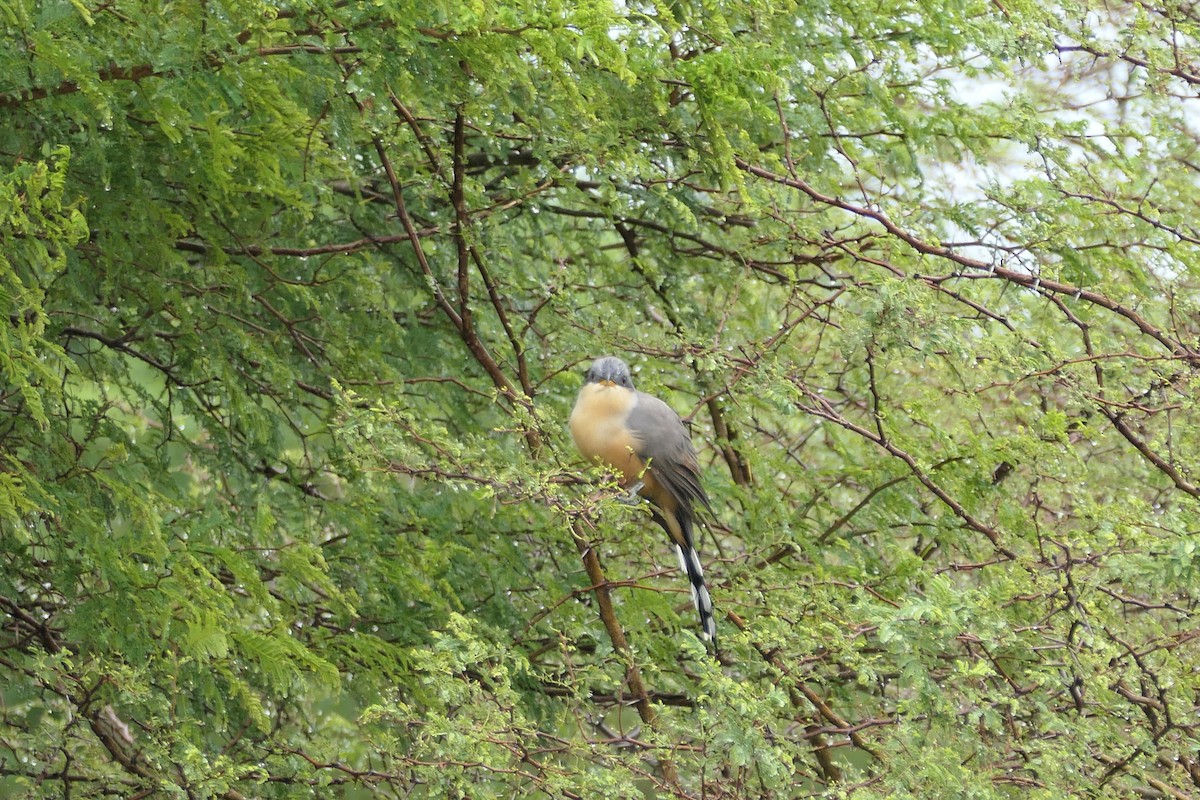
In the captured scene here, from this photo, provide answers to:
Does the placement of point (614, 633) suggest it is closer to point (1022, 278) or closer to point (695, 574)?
point (695, 574)

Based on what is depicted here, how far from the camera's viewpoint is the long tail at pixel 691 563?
4.71 m

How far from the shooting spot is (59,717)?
4.81 m

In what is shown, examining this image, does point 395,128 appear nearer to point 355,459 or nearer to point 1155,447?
point 355,459

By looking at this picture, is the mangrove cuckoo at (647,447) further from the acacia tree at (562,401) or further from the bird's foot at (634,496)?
the acacia tree at (562,401)

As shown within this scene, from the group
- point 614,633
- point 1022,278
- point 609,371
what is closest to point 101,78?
point 609,371

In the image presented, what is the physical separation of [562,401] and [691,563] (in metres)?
1.13

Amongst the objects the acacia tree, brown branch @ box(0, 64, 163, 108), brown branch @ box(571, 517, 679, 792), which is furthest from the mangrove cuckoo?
brown branch @ box(0, 64, 163, 108)

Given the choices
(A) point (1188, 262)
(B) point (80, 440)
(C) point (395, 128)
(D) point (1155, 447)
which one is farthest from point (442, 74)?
(A) point (1188, 262)

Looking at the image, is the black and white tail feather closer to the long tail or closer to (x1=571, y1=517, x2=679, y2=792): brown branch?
the long tail

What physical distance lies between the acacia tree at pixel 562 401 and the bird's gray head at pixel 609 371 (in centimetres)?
5

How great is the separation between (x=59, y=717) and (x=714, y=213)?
310 centimetres

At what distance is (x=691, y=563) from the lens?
4.91 meters

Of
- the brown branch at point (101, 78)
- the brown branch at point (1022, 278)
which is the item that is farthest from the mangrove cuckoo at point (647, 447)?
the brown branch at point (101, 78)

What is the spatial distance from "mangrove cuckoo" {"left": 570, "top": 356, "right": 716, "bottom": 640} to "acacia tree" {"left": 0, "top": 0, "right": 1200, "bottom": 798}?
0.11 meters
